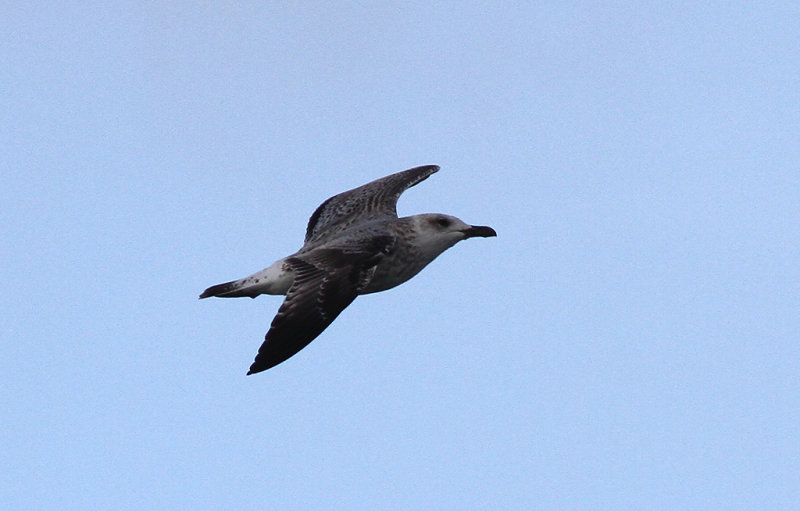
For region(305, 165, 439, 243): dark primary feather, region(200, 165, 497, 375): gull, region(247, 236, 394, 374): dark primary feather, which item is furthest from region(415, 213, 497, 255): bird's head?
region(305, 165, 439, 243): dark primary feather

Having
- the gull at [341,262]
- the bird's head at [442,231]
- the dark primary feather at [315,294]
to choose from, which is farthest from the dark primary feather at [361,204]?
the dark primary feather at [315,294]

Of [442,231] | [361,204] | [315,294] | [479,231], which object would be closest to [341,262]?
[315,294]

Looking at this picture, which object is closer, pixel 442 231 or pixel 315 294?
pixel 315 294

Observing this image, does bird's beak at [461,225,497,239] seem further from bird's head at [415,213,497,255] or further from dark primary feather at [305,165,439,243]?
dark primary feather at [305,165,439,243]

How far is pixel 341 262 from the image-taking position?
15.1 meters

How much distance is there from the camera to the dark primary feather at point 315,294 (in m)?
13.4

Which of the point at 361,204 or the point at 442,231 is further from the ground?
the point at 361,204

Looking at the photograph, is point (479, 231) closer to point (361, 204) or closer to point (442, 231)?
point (442, 231)

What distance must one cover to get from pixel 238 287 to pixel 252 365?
10.4 ft

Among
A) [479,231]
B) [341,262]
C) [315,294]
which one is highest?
[479,231]

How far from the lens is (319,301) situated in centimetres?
1427

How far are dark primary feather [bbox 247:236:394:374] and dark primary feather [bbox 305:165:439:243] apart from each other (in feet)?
7.27

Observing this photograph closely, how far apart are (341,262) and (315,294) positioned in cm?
83

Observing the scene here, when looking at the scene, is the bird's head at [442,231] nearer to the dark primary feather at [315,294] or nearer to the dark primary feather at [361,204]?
the dark primary feather at [315,294]
